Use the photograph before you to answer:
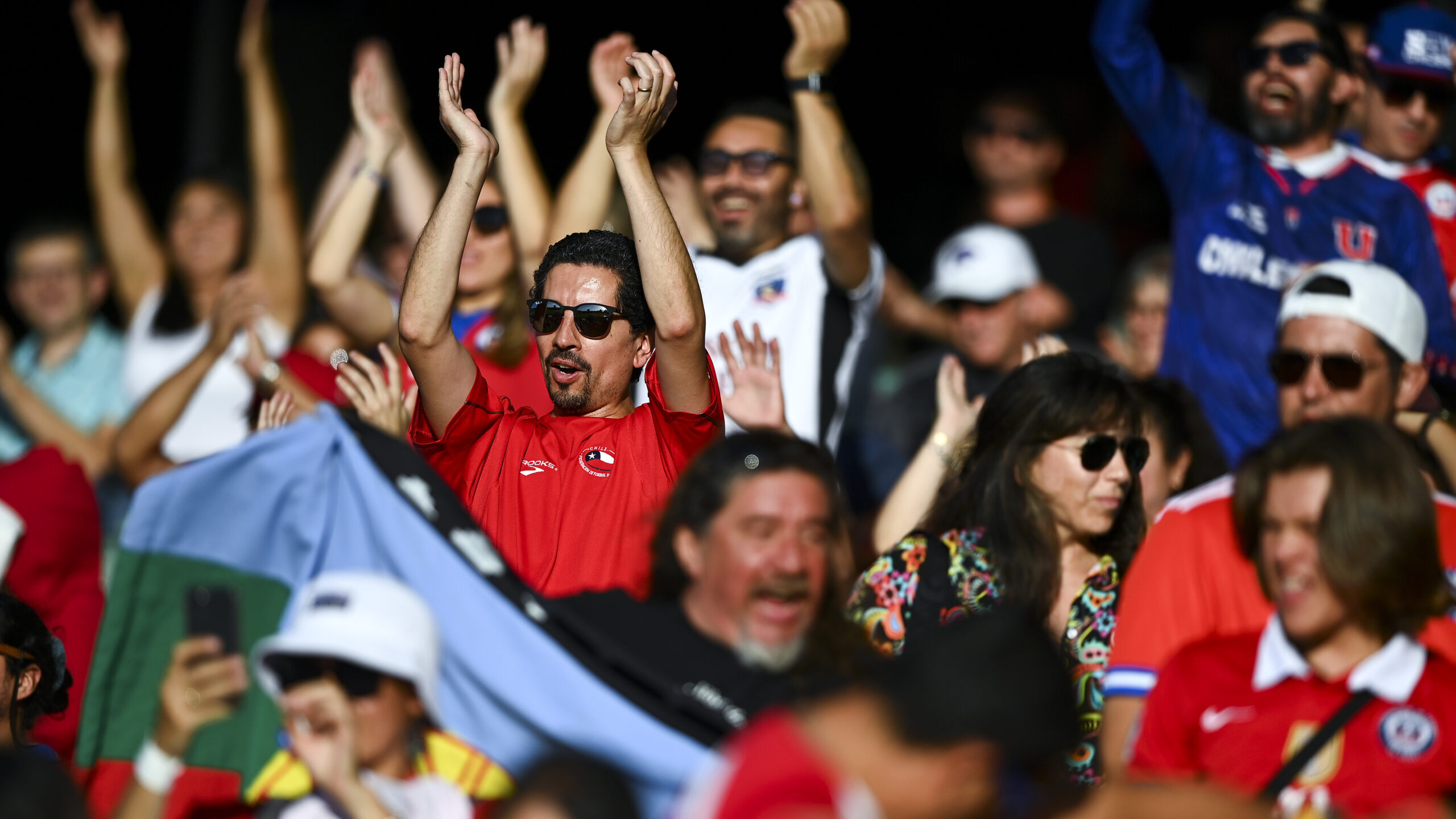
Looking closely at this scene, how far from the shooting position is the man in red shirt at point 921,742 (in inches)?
99.9

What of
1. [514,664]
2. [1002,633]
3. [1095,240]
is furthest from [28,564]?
[1095,240]

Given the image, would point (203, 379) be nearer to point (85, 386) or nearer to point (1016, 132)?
point (85, 386)

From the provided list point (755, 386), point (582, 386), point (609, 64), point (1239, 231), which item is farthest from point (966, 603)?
point (609, 64)

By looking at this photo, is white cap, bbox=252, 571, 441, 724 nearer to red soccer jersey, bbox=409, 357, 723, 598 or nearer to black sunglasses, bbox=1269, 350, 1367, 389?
red soccer jersey, bbox=409, 357, 723, 598

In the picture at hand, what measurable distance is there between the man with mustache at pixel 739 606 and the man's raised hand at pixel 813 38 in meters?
2.66

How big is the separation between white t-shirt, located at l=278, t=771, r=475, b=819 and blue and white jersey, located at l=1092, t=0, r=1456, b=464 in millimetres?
3331

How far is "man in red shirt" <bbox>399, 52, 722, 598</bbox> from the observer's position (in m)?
4.32

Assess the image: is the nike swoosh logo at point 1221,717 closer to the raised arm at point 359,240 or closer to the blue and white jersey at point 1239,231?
the blue and white jersey at point 1239,231

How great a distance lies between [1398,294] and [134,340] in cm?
531

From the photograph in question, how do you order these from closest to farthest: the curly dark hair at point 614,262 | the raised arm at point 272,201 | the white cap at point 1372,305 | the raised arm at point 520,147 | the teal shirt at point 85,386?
the curly dark hair at point 614,262 < the white cap at point 1372,305 < the raised arm at point 520,147 < the raised arm at point 272,201 < the teal shirt at point 85,386

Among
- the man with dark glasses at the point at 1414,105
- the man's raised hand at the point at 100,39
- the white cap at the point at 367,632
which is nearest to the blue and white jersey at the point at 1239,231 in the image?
the man with dark glasses at the point at 1414,105

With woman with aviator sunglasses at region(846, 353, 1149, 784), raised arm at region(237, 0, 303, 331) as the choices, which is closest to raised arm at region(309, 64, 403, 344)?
raised arm at region(237, 0, 303, 331)

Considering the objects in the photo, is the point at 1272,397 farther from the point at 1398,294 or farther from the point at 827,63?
the point at 827,63

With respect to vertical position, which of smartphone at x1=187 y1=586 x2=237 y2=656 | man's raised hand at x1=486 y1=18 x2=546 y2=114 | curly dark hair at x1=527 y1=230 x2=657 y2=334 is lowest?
smartphone at x1=187 y1=586 x2=237 y2=656
